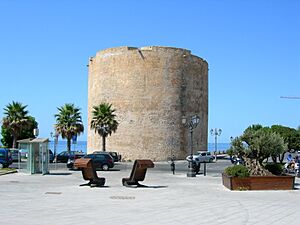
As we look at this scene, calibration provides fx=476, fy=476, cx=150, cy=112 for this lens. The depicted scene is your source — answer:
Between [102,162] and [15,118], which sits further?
[15,118]

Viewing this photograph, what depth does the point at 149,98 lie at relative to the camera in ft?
190

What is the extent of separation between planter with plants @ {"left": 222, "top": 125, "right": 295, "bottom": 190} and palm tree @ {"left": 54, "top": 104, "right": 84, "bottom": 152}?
34855 millimetres

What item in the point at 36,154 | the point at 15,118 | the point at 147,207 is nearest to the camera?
the point at 147,207

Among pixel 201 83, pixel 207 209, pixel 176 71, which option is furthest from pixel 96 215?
pixel 201 83

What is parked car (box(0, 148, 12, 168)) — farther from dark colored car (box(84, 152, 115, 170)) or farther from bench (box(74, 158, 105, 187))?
bench (box(74, 158, 105, 187))

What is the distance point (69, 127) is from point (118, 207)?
41.7m

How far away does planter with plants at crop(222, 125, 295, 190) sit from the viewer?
714 inches

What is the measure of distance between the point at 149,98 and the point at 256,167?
39657 mm

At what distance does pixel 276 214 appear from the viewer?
11414 mm

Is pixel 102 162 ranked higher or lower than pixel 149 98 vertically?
lower

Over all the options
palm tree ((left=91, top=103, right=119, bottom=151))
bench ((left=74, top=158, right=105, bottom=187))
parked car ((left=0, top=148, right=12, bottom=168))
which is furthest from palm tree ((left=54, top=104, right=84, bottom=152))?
bench ((left=74, top=158, right=105, bottom=187))

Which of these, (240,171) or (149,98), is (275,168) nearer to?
(240,171)

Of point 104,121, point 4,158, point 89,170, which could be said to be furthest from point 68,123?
point 89,170

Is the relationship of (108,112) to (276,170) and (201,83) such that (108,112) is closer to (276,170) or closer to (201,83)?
(201,83)
